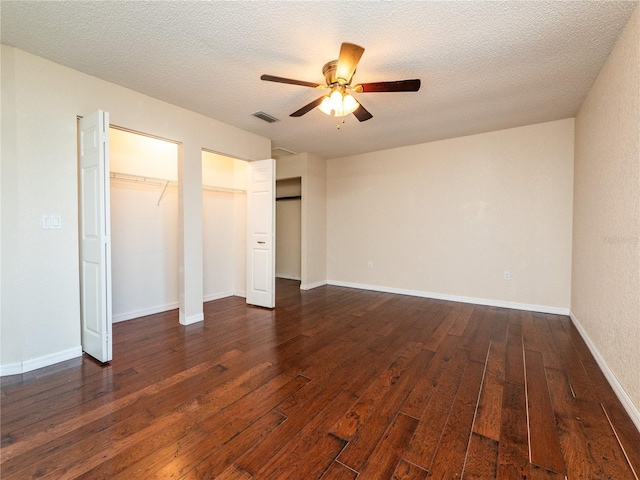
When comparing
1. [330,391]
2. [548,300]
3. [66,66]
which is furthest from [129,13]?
[548,300]

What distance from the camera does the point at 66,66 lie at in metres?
2.45

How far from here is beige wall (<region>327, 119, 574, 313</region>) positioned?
12.4 feet

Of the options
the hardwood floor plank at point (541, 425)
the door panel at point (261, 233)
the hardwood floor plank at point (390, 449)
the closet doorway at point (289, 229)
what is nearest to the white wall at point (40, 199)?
the door panel at point (261, 233)

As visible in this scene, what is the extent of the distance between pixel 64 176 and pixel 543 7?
12.7ft

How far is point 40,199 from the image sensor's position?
2.35m

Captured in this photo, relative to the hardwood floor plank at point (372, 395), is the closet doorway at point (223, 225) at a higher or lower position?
higher

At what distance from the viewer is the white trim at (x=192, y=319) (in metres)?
3.37

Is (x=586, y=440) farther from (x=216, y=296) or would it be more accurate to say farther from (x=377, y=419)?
(x=216, y=296)

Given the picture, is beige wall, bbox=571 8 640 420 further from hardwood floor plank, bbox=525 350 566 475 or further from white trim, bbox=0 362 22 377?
white trim, bbox=0 362 22 377

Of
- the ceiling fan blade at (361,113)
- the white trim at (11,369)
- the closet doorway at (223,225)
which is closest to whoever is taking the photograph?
the white trim at (11,369)

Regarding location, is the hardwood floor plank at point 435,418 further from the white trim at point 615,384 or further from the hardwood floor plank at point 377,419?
the white trim at point 615,384

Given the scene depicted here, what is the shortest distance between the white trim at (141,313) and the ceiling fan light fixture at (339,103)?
3.40 m

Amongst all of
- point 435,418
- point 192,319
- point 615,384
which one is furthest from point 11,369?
point 615,384

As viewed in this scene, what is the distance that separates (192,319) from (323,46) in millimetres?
3219
